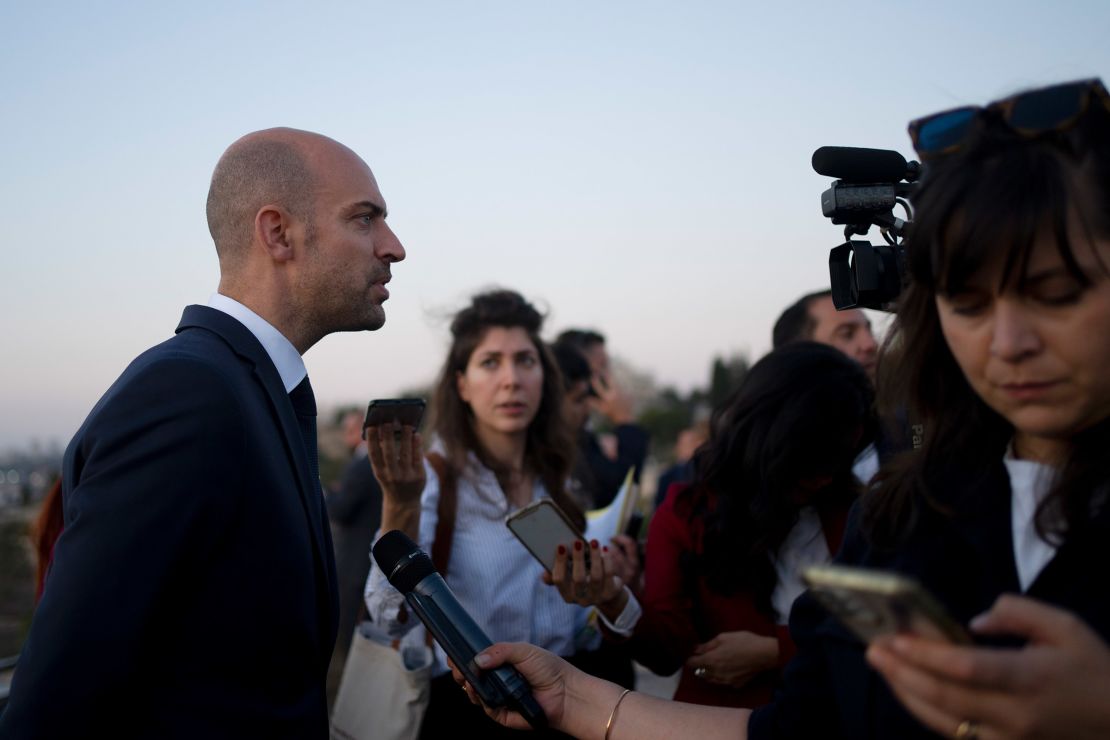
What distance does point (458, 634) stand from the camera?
6.26 ft

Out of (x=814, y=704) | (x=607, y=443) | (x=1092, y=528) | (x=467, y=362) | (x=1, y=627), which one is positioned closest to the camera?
(x=1092, y=528)

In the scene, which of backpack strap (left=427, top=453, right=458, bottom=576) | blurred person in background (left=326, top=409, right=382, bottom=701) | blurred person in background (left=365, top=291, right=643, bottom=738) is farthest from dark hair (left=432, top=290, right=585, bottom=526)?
blurred person in background (left=326, top=409, right=382, bottom=701)

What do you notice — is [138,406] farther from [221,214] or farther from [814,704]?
[814,704]

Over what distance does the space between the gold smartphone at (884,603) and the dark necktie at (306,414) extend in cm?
163

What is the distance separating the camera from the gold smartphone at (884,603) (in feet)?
2.79

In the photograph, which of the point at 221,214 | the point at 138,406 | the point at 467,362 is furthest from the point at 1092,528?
the point at 467,362

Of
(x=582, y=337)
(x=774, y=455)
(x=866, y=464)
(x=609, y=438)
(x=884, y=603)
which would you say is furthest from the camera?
(x=609, y=438)

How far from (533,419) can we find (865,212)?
211 cm

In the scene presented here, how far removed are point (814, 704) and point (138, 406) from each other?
1.40 meters

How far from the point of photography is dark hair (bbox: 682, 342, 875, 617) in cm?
268

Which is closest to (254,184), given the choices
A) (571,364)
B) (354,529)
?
(571,364)

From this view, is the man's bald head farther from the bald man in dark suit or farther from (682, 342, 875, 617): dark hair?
(682, 342, 875, 617): dark hair

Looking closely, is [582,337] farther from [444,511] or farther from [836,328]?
[444,511]

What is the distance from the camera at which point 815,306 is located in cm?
468
